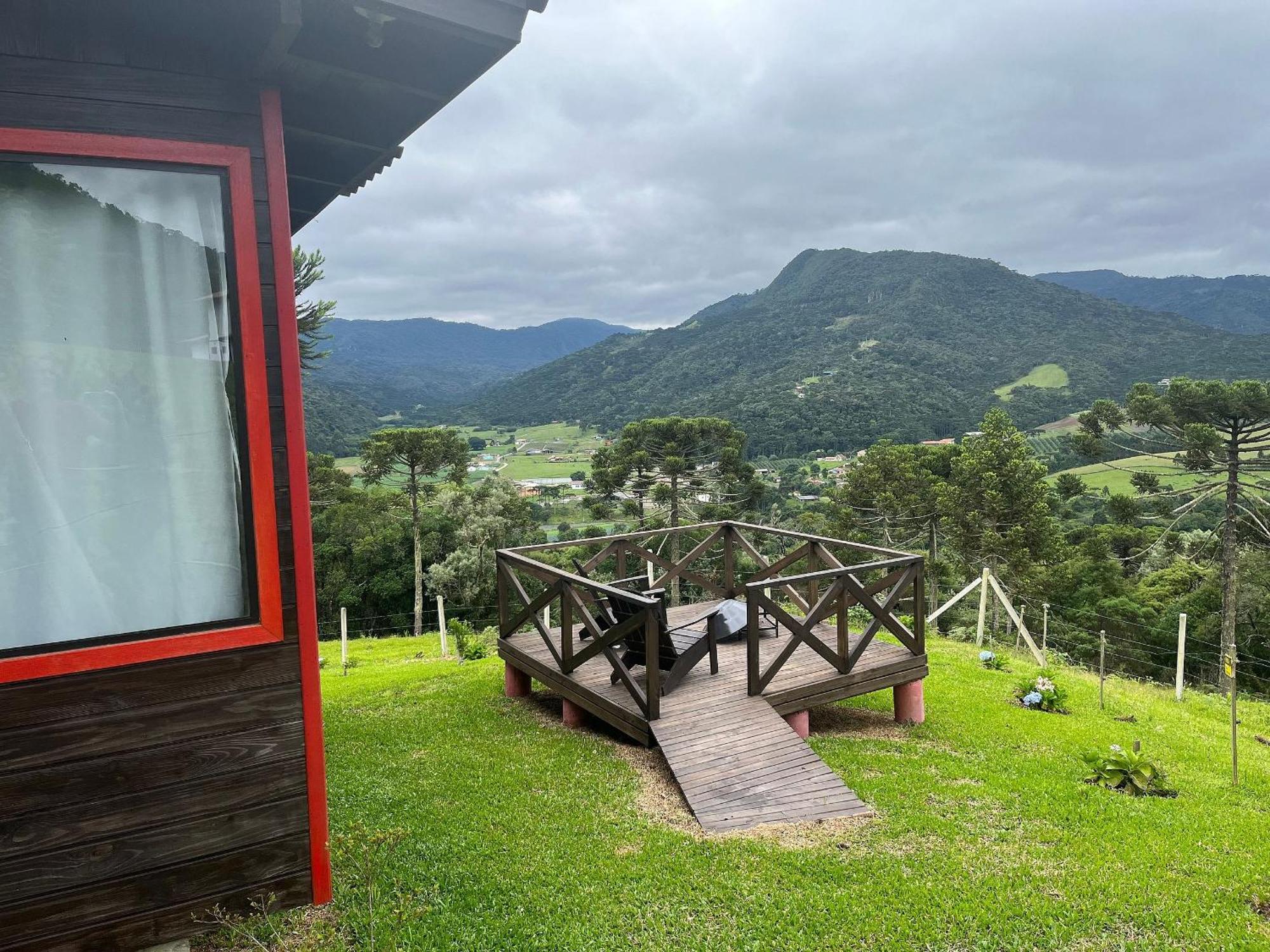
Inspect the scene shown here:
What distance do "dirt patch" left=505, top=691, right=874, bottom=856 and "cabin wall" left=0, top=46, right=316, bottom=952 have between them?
213 centimetres

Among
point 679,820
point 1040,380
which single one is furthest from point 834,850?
point 1040,380

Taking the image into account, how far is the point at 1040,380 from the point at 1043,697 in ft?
235

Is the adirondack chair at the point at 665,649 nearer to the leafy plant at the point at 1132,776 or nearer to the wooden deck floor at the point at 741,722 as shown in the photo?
the wooden deck floor at the point at 741,722

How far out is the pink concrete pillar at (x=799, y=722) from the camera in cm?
570

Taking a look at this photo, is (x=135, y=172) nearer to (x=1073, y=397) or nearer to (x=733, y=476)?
(x=733, y=476)

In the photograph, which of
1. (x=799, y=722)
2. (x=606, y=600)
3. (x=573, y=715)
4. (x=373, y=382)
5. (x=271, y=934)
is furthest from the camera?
(x=373, y=382)

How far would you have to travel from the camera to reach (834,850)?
3895mm

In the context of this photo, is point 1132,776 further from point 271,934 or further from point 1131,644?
point 1131,644

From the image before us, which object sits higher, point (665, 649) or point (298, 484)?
point (298, 484)

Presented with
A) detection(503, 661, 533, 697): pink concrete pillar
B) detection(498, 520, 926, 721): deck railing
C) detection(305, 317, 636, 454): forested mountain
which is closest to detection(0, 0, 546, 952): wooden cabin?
detection(498, 520, 926, 721): deck railing

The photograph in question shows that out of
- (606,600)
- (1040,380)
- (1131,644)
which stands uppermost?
(1040,380)

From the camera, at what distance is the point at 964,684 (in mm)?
7727

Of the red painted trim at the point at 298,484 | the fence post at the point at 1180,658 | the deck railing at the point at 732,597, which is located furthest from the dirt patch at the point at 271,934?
the fence post at the point at 1180,658

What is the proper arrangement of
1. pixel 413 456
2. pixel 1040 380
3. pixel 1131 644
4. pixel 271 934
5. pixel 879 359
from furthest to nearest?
pixel 879 359 → pixel 1040 380 → pixel 413 456 → pixel 1131 644 → pixel 271 934
